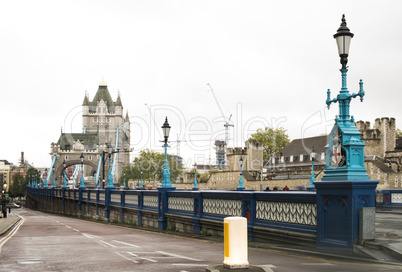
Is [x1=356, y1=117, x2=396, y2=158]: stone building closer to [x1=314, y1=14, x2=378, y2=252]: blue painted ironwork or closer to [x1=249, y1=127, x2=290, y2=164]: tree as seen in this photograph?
[x1=249, y1=127, x2=290, y2=164]: tree

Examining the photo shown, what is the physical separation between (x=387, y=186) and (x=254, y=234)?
5239 centimetres

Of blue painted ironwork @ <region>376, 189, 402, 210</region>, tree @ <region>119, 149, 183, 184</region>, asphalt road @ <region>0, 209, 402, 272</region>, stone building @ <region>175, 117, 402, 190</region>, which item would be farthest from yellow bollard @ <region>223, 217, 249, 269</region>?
tree @ <region>119, 149, 183, 184</region>

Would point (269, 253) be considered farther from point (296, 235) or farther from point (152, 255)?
point (152, 255)

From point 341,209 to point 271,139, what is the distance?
5103 inches

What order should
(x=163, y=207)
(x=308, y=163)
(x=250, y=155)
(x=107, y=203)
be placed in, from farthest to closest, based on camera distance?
(x=250, y=155), (x=308, y=163), (x=107, y=203), (x=163, y=207)

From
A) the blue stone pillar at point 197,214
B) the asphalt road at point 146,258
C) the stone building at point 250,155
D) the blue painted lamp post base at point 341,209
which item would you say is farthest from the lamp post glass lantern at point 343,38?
the stone building at point 250,155

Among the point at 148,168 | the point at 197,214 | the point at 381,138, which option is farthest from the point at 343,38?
the point at 148,168

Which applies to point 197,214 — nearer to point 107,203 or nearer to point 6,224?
point 107,203

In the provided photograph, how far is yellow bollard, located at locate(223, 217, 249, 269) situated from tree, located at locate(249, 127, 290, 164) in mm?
129052

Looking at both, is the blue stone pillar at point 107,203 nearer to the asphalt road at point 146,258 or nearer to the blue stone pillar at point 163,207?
the blue stone pillar at point 163,207

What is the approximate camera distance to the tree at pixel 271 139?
453 feet

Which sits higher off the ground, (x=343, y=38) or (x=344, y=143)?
(x=343, y=38)

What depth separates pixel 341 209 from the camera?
1050 centimetres

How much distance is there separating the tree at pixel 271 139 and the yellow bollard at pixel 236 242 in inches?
5081
